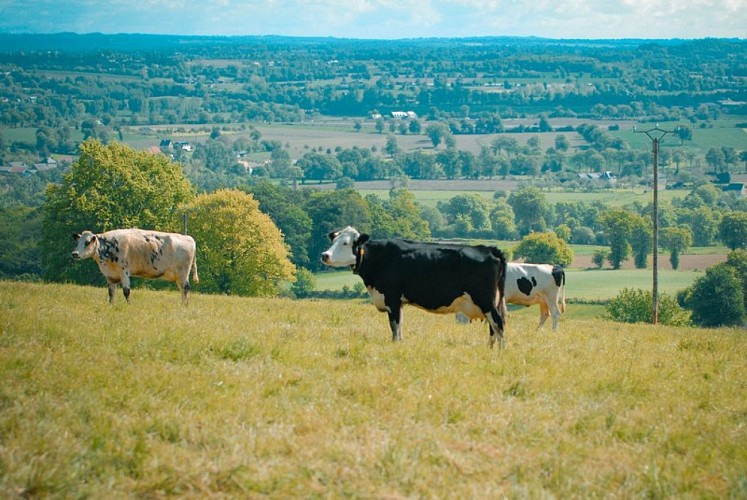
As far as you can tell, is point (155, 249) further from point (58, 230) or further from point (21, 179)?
point (21, 179)

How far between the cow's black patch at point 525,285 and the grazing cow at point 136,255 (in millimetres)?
8764

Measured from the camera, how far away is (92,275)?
183 ft

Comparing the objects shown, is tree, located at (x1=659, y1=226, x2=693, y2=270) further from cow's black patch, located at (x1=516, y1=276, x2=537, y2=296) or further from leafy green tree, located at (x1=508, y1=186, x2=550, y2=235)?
cow's black patch, located at (x1=516, y1=276, x2=537, y2=296)

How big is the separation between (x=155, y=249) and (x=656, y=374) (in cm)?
1370

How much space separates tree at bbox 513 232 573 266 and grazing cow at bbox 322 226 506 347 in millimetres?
97662

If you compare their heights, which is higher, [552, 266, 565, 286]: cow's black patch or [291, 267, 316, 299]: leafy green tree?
[552, 266, 565, 286]: cow's black patch

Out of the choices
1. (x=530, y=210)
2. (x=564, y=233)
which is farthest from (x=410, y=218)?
(x=530, y=210)

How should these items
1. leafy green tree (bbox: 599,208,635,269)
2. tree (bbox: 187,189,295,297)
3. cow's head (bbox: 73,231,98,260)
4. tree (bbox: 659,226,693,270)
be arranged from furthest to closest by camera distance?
tree (bbox: 659,226,693,270) < leafy green tree (bbox: 599,208,635,269) < tree (bbox: 187,189,295,297) < cow's head (bbox: 73,231,98,260)

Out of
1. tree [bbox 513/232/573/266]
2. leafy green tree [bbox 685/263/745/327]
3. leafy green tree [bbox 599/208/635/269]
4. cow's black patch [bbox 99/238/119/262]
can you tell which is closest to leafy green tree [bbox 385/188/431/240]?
tree [bbox 513/232/573/266]

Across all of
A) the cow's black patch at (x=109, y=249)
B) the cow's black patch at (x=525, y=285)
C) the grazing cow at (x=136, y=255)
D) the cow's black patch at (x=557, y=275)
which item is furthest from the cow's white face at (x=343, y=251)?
the cow's black patch at (x=557, y=275)

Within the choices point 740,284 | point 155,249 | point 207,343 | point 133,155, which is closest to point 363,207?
point 740,284

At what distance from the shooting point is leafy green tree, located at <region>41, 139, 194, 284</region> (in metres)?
56.0

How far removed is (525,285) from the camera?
25.9m

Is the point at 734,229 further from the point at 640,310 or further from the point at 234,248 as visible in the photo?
the point at 234,248
